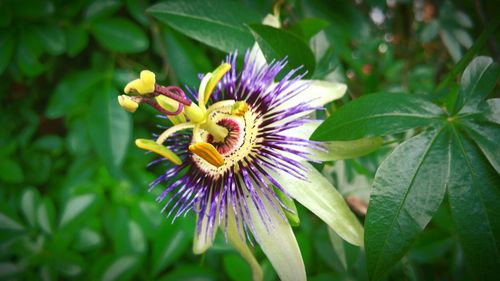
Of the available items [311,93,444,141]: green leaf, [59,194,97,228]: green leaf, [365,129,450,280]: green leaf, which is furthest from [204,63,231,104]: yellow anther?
[59,194,97,228]: green leaf

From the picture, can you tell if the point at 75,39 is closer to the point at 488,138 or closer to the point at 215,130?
the point at 215,130

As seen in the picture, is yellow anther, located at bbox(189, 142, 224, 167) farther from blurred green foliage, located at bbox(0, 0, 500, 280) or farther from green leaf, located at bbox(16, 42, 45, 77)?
green leaf, located at bbox(16, 42, 45, 77)

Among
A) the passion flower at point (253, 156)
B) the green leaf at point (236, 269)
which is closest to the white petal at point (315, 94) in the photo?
the passion flower at point (253, 156)

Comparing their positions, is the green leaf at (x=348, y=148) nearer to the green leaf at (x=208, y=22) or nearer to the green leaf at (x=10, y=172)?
the green leaf at (x=208, y=22)

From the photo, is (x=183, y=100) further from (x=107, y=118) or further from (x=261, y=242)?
(x=107, y=118)

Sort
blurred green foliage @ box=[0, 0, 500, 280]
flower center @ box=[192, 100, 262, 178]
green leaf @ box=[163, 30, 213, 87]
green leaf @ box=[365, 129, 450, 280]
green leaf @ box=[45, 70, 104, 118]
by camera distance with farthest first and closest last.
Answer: green leaf @ box=[45, 70, 104, 118] < green leaf @ box=[163, 30, 213, 87] < blurred green foliage @ box=[0, 0, 500, 280] < flower center @ box=[192, 100, 262, 178] < green leaf @ box=[365, 129, 450, 280]
